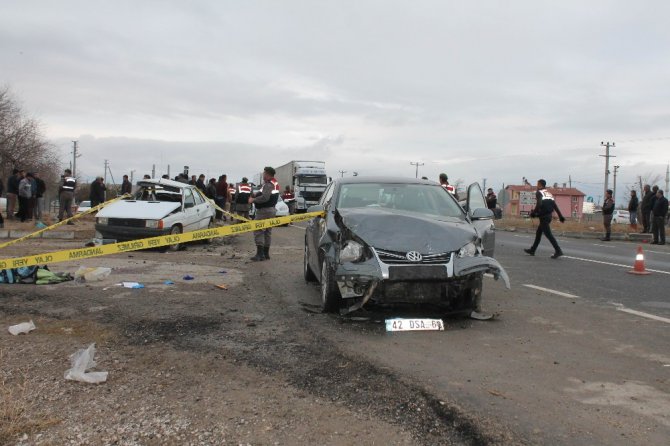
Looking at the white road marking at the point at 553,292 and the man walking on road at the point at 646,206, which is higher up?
the man walking on road at the point at 646,206

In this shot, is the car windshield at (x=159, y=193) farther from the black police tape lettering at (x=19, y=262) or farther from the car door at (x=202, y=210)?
the black police tape lettering at (x=19, y=262)

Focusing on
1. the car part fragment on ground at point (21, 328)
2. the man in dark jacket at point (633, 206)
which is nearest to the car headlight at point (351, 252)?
the car part fragment on ground at point (21, 328)

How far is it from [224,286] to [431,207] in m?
3.02

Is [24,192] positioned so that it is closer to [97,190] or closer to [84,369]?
[97,190]

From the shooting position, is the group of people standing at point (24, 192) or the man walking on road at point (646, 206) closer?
the group of people standing at point (24, 192)

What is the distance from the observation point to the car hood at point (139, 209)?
38.7 feet

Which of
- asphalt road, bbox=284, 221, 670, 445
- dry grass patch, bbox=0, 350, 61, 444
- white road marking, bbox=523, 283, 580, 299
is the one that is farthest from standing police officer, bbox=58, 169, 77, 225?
dry grass patch, bbox=0, 350, 61, 444

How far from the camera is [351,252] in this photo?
17.5 feet

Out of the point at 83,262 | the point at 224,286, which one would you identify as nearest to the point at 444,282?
the point at 224,286

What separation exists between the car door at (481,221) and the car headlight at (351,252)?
1771 millimetres

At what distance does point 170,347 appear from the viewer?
4.53 metres

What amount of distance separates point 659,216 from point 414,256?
1704 cm

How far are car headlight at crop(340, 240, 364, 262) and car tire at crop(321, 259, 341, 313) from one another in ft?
0.76

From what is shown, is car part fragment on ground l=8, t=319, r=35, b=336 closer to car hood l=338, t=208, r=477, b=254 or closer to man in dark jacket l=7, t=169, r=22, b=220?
car hood l=338, t=208, r=477, b=254
